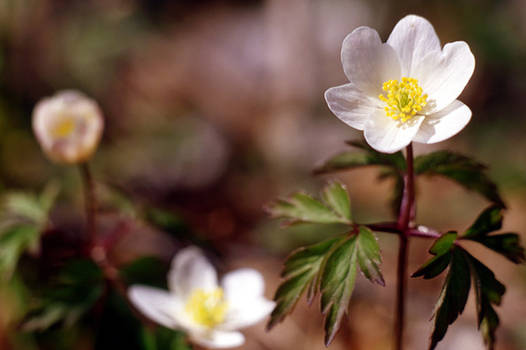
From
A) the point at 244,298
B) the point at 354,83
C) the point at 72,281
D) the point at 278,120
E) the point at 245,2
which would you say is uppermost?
the point at 245,2

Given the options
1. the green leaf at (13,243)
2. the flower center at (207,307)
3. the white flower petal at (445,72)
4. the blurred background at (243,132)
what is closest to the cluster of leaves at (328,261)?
the white flower petal at (445,72)

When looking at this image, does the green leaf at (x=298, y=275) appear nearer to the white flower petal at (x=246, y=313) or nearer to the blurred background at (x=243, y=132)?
the white flower petal at (x=246, y=313)

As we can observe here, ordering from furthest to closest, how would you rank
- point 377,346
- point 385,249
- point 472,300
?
point 385,249
point 472,300
point 377,346

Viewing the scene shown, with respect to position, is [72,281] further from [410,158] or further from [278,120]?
[278,120]

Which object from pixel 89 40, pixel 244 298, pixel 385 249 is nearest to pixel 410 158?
pixel 244 298

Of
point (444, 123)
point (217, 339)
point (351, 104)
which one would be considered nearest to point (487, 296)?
point (444, 123)

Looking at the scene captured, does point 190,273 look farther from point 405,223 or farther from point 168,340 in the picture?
point 405,223
